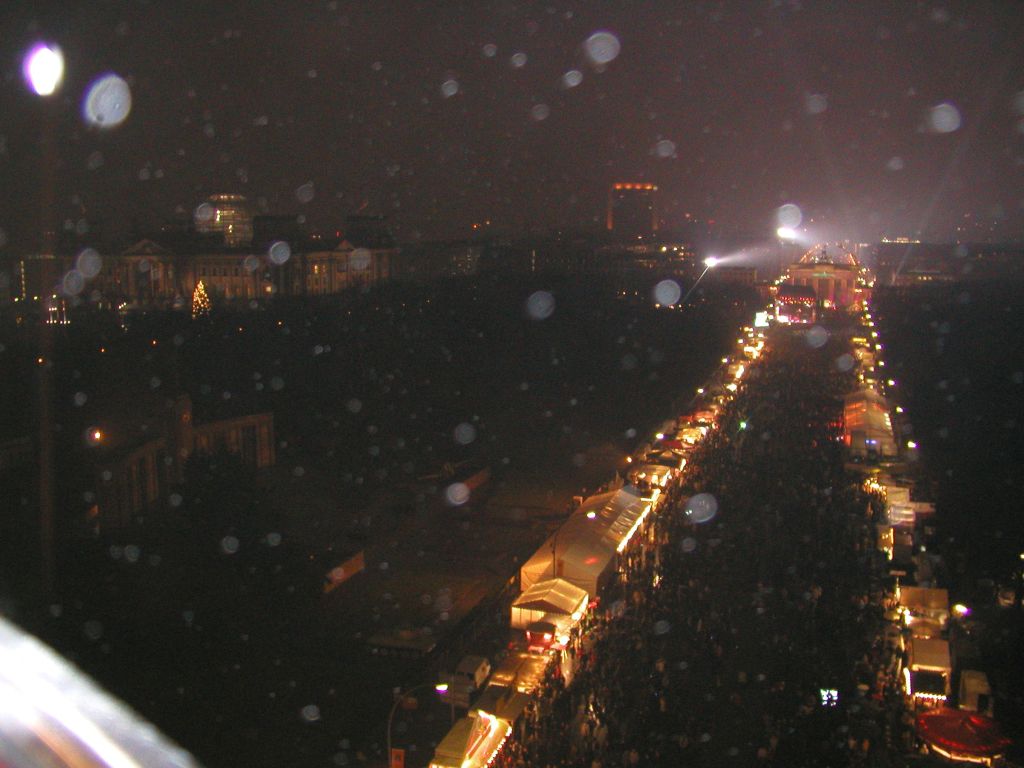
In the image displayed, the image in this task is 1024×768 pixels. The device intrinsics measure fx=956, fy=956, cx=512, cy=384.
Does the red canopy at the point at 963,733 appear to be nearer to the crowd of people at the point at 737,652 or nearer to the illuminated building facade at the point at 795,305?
the crowd of people at the point at 737,652

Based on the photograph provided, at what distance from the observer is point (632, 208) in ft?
235

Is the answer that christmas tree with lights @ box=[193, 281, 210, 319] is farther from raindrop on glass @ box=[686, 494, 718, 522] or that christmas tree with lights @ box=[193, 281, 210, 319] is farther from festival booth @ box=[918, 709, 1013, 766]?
festival booth @ box=[918, 709, 1013, 766]

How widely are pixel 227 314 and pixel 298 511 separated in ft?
31.5

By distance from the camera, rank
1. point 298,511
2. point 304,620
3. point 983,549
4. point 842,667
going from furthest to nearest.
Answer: point 298,511, point 983,549, point 304,620, point 842,667

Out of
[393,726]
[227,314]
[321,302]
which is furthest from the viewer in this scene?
[321,302]

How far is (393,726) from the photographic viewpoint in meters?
4.25

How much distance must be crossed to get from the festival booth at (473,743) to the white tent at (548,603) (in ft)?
3.67

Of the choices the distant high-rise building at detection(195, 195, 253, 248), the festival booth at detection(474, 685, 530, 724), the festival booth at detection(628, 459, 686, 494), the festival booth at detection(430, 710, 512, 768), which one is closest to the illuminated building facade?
the distant high-rise building at detection(195, 195, 253, 248)

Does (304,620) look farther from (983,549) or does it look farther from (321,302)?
(321,302)

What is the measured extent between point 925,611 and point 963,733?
1258mm

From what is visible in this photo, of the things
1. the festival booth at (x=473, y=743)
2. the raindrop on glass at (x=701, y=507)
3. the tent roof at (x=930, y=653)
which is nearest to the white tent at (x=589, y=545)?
the raindrop on glass at (x=701, y=507)

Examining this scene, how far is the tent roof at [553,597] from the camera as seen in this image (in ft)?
16.3

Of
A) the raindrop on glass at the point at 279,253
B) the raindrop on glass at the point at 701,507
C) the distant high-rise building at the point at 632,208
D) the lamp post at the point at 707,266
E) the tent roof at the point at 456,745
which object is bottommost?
the tent roof at the point at 456,745

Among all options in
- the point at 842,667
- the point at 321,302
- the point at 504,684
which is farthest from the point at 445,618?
the point at 321,302
